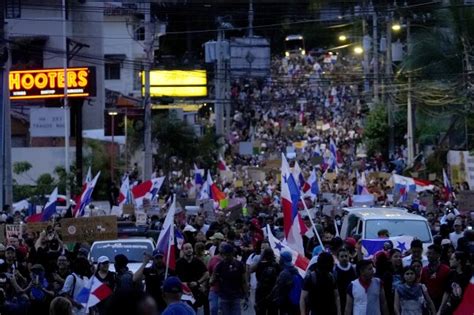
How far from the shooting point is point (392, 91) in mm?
61906

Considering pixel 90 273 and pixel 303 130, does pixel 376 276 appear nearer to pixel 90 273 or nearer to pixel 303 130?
pixel 90 273

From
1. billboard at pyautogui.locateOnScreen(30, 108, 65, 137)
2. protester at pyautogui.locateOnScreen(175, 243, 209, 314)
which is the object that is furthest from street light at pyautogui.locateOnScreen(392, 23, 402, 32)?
protester at pyautogui.locateOnScreen(175, 243, 209, 314)

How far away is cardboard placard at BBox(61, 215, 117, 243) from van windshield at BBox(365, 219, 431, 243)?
4.91 meters

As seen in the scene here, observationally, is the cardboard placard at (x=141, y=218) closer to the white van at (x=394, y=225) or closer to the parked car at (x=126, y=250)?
the white van at (x=394, y=225)

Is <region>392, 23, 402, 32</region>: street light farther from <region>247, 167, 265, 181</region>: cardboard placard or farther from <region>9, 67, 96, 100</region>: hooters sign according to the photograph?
<region>9, 67, 96, 100</region>: hooters sign

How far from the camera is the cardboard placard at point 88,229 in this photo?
77.6 ft

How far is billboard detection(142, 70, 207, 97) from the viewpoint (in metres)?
71.1

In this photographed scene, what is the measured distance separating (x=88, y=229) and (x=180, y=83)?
1862 inches

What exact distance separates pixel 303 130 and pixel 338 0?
51.6 feet

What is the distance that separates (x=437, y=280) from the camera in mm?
14914

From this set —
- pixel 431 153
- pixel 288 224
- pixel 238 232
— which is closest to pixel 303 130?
pixel 431 153

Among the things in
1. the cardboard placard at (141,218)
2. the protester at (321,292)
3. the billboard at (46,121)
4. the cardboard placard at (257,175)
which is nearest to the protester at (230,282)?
the protester at (321,292)

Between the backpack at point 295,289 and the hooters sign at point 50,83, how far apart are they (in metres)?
33.0

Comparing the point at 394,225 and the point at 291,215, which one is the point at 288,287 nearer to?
the point at 291,215
